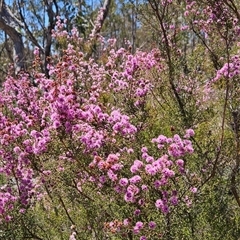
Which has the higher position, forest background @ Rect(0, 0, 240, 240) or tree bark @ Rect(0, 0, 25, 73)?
tree bark @ Rect(0, 0, 25, 73)

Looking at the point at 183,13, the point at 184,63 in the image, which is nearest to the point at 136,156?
the point at 184,63

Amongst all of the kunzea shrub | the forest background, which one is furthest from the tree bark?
the kunzea shrub

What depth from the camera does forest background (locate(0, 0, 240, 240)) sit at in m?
3.41

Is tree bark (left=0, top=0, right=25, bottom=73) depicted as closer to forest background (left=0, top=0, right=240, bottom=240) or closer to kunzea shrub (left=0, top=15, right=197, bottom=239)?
forest background (left=0, top=0, right=240, bottom=240)

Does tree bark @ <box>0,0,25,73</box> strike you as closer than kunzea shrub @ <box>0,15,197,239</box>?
No

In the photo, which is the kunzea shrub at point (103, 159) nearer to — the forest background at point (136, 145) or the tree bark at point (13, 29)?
the forest background at point (136, 145)

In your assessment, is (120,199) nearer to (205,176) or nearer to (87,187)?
(87,187)

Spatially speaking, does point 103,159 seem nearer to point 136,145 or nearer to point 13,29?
point 136,145

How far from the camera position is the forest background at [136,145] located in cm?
341

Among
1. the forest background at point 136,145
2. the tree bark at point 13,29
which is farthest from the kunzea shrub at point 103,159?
the tree bark at point 13,29

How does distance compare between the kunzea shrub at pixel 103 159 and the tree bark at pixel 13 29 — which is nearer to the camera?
the kunzea shrub at pixel 103 159

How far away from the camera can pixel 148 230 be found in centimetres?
333

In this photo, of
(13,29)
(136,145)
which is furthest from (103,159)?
(13,29)

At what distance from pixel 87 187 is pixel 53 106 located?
0.80 meters
